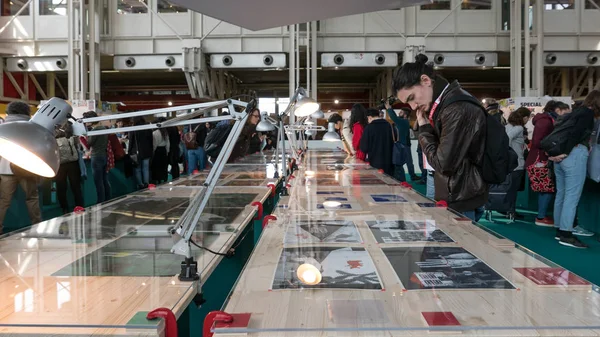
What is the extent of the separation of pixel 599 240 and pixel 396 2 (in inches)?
165

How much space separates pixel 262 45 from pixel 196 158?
3.98m

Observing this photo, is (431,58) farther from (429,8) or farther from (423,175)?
(423,175)

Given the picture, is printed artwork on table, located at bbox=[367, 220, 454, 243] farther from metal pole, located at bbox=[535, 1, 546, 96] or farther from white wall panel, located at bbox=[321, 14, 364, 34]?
metal pole, located at bbox=[535, 1, 546, 96]

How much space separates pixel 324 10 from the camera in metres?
2.14

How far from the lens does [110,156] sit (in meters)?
7.57

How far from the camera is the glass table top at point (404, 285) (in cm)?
119

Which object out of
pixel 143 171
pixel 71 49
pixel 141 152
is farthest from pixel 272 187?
pixel 71 49

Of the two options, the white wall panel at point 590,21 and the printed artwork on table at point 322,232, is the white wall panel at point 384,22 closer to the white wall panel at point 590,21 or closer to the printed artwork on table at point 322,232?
the white wall panel at point 590,21

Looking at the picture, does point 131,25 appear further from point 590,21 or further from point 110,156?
point 590,21

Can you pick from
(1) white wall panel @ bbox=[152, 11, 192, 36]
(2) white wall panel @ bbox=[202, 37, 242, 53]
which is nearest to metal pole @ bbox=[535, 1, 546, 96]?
(2) white wall panel @ bbox=[202, 37, 242, 53]

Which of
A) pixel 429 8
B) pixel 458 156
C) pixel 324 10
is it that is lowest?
pixel 458 156

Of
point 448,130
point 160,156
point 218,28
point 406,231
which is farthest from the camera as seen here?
point 218,28

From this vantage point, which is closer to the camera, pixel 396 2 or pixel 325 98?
pixel 396 2

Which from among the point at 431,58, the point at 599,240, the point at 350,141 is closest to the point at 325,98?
the point at 431,58
